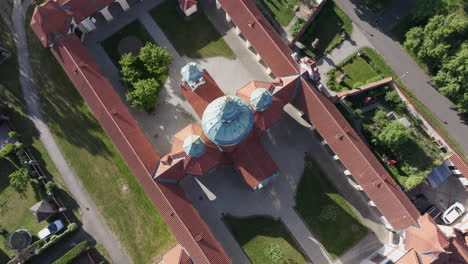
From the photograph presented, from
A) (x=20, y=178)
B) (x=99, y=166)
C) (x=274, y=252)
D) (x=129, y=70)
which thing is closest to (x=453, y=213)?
(x=274, y=252)

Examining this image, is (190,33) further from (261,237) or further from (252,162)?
(261,237)

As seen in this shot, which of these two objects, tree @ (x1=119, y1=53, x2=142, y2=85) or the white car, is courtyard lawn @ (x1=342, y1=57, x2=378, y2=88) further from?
tree @ (x1=119, y1=53, x2=142, y2=85)

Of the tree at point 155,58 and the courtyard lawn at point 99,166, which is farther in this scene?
the tree at point 155,58

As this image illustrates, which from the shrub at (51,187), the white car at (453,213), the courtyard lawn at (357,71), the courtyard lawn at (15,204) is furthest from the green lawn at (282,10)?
the courtyard lawn at (15,204)

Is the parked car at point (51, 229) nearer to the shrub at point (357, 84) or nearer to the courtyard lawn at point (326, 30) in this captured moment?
the courtyard lawn at point (326, 30)

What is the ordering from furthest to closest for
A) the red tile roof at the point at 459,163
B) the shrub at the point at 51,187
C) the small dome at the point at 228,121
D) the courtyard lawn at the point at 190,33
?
the courtyard lawn at the point at 190,33, the shrub at the point at 51,187, the red tile roof at the point at 459,163, the small dome at the point at 228,121

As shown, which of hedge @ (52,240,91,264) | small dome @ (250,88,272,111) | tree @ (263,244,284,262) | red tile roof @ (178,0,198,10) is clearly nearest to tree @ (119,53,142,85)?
red tile roof @ (178,0,198,10)
